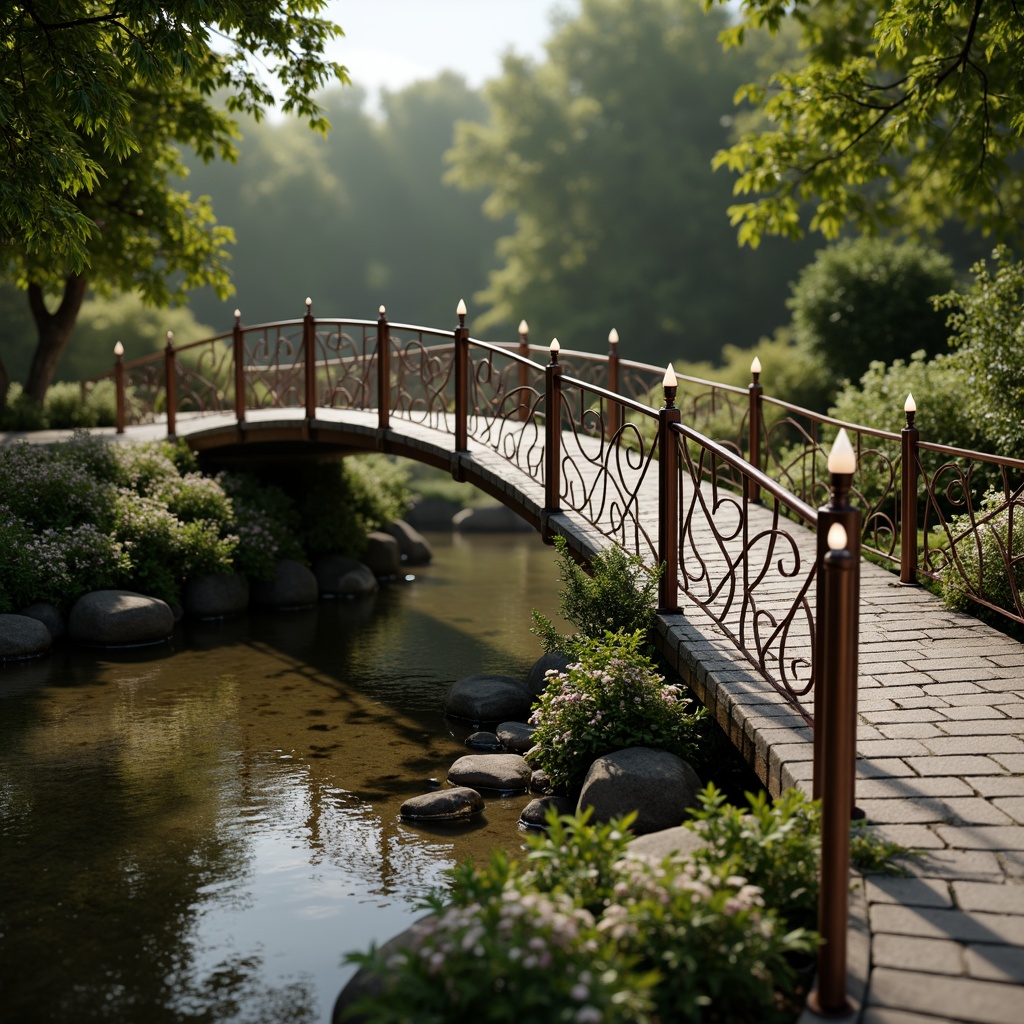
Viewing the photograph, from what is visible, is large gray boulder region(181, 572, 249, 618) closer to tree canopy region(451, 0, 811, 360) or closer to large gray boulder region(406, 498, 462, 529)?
large gray boulder region(406, 498, 462, 529)

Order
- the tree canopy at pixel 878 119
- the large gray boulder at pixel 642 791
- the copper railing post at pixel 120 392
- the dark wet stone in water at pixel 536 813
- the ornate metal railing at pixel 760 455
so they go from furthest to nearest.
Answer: the copper railing post at pixel 120 392 < the tree canopy at pixel 878 119 < the ornate metal railing at pixel 760 455 < the dark wet stone in water at pixel 536 813 < the large gray boulder at pixel 642 791

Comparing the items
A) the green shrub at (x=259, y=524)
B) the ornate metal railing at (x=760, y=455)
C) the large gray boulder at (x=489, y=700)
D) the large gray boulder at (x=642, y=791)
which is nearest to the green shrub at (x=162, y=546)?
the green shrub at (x=259, y=524)

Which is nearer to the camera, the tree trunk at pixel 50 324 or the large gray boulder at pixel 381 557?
the large gray boulder at pixel 381 557

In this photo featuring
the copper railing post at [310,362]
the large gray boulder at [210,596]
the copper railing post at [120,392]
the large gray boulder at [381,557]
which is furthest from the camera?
the copper railing post at [120,392]

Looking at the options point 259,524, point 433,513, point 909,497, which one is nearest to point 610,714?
point 909,497

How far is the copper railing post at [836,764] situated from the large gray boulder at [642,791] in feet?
8.50

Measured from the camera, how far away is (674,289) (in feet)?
123

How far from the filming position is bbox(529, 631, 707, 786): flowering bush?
7.04m

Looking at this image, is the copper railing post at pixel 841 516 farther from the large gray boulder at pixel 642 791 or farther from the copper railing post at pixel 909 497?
the copper railing post at pixel 909 497

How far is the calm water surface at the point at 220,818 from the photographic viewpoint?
17.3 feet

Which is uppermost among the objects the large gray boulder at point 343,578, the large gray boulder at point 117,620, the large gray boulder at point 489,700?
the large gray boulder at point 343,578

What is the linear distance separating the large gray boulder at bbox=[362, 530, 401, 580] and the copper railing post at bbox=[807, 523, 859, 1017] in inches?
544

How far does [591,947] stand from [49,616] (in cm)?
997

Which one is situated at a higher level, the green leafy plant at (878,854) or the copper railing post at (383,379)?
the copper railing post at (383,379)
